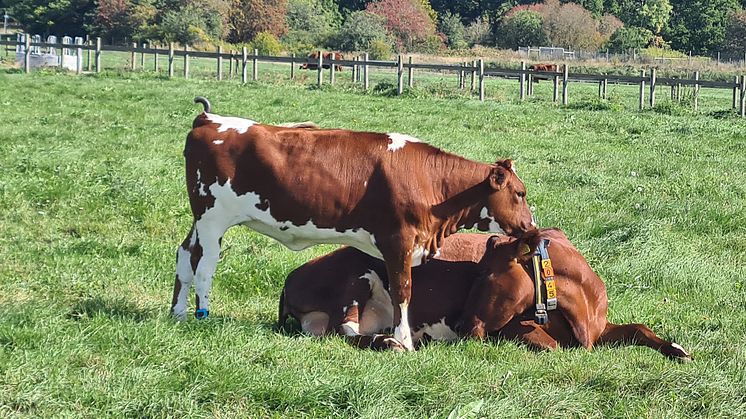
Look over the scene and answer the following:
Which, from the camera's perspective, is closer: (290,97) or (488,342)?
(488,342)

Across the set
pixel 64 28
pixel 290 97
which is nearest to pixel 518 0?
pixel 64 28

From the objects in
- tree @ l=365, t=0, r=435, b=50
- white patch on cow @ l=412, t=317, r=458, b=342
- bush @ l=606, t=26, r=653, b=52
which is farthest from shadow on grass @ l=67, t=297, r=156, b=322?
bush @ l=606, t=26, r=653, b=52

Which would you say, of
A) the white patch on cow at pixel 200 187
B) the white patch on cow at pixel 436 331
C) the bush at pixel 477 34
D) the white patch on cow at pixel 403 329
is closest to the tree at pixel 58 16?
the bush at pixel 477 34

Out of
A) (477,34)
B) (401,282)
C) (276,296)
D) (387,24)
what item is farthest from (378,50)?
(401,282)

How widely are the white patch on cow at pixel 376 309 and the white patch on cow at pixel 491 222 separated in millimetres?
796

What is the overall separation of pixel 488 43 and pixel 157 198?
96.2 metres

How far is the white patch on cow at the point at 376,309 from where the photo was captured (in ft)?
19.0

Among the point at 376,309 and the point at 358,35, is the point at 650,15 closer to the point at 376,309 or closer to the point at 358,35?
the point at 358,35

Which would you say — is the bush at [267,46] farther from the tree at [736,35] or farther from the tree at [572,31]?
the tree at [736,35]

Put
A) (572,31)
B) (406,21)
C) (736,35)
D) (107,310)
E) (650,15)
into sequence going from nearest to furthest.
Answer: (107,310) < (736,35) < (572,31) < (406,21) < (650,15)

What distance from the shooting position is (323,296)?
5.75m

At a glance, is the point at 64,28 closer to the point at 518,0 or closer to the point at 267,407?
the point at 518,0

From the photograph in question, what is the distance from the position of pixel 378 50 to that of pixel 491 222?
7003 cm

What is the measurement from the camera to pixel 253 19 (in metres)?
85.6
